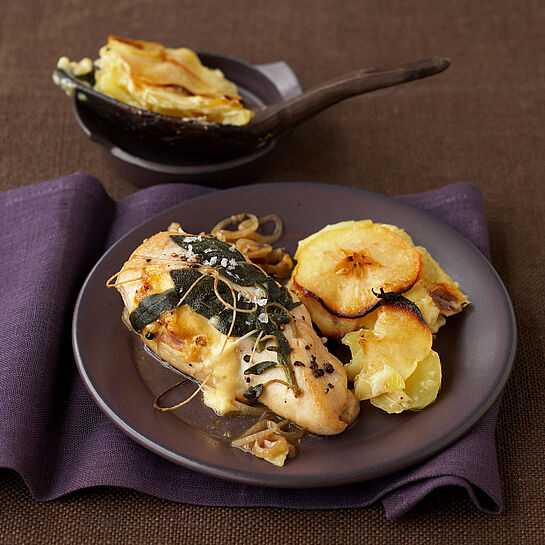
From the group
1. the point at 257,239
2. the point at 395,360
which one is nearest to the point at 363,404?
the point at 395,360

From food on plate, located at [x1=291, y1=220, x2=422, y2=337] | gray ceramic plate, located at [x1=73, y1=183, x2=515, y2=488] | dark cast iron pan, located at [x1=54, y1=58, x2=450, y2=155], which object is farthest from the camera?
dark cast iron pan, located at [x1=54, y1=58, x2=450, y2=155]

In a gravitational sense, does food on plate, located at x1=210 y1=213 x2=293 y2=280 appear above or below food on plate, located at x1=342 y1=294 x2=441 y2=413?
below

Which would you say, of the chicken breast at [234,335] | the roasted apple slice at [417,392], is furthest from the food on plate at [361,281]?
the roasted apple slice at [417,392]

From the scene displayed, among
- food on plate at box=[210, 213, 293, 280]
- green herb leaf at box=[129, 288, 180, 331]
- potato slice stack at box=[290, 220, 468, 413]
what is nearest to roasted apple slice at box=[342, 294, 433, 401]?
potato slice stack at box=[290, 220, 468, 413]

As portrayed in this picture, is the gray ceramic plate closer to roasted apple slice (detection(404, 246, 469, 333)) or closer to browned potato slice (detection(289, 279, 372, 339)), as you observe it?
roasted apple slice (detection(404, 246, 469, 333))

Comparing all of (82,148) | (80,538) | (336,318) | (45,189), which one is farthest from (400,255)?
(82,148)

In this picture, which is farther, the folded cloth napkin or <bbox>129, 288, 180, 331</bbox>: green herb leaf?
<bbox>129, 288, 180, 331</bbox>: green herb leaf

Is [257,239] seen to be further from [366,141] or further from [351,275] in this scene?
[366,141]
